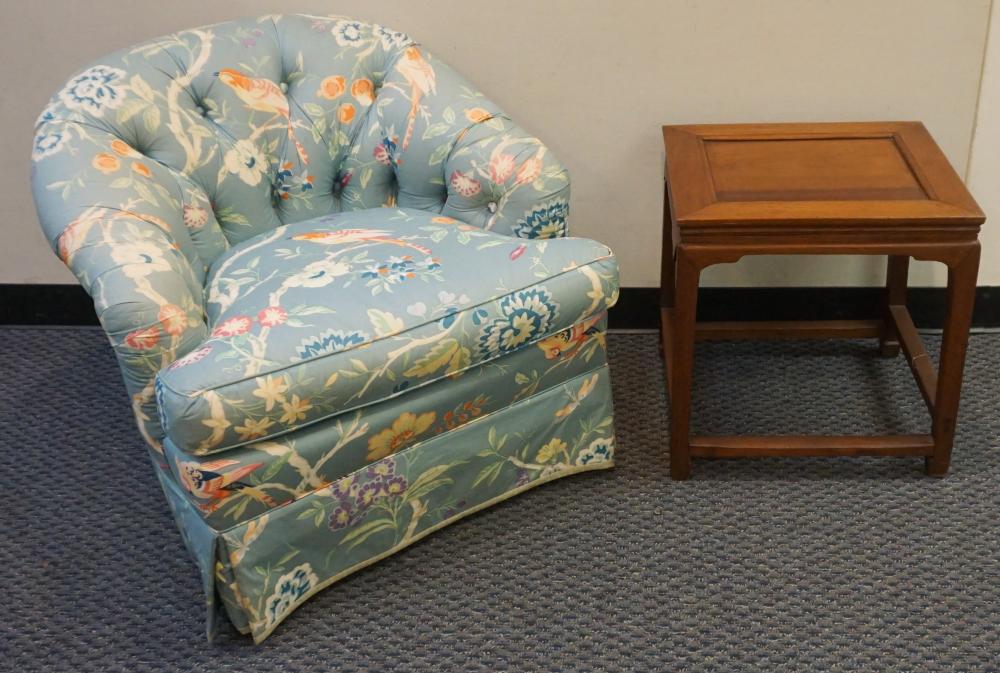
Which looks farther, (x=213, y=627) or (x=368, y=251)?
(x=368, y=251)

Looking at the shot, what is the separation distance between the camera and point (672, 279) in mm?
2289

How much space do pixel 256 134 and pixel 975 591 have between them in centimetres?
142

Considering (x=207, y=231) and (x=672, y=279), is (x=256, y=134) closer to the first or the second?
(x=207, y=231)

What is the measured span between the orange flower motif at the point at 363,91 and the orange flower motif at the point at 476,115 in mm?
205

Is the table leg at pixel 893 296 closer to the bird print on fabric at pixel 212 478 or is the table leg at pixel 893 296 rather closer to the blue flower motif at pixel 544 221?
the blue flower motif at pixel 544 221

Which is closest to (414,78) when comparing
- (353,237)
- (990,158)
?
(353,237)

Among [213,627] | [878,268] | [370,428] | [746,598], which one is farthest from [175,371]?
[878,268]

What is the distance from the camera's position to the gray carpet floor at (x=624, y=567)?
1.66 meters

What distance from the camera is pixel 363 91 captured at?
2084 mm

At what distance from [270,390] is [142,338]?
0.67ft

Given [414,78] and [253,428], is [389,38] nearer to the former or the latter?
[414,78]

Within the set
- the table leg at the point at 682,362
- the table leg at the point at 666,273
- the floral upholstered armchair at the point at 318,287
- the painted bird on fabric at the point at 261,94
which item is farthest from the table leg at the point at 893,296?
the painted bird on fabric at the point at 261,94

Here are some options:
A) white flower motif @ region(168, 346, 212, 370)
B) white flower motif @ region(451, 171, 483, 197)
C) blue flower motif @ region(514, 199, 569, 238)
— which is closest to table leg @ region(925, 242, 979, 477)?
blue flower motif @ region(514, 199, 569, 238)

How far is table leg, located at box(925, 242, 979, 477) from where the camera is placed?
5.84ft
